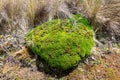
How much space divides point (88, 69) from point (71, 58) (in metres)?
0.27

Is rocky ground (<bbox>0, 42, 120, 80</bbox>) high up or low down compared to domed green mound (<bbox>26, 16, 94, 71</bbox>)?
down

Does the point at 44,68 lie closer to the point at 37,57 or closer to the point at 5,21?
the point at 37,57

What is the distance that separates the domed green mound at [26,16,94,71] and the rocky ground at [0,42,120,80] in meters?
0.10

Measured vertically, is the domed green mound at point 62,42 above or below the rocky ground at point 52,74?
above

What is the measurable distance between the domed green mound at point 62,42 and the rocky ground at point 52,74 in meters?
0.10

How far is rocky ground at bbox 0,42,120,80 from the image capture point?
3.02 m

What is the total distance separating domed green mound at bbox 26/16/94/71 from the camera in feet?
9.89

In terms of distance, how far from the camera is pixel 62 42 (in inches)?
123

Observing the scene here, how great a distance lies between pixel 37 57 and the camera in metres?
3.18

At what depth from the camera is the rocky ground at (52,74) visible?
9.92 ft

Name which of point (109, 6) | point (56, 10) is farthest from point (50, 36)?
point (109, 6)

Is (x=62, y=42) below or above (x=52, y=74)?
above

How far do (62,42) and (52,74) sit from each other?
386mm

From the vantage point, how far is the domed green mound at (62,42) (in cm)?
301
